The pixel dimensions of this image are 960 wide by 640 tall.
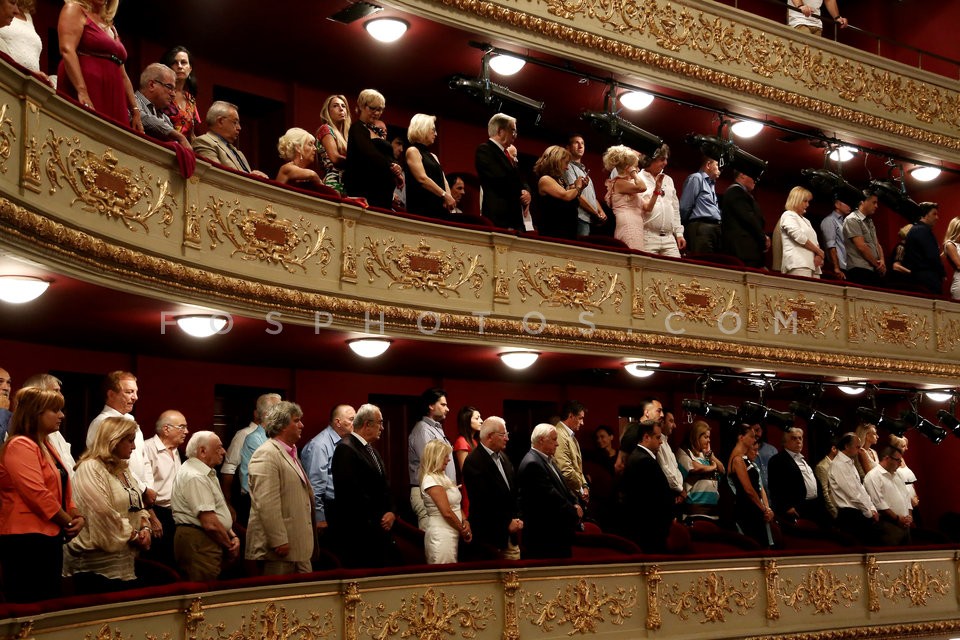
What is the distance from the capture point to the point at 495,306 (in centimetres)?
911

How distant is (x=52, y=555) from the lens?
16.2 feet

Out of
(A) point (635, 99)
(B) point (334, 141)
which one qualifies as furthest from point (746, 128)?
(B) point (334, 141)

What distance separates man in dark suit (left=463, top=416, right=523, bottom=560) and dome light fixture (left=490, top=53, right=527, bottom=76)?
3720 mm

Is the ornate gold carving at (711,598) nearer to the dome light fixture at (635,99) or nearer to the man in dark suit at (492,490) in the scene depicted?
the man in dark suit at (492,490)

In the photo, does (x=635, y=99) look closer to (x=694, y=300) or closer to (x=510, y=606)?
(x=694, y=300)

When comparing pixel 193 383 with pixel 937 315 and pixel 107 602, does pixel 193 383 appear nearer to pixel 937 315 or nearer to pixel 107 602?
pixel 107 602

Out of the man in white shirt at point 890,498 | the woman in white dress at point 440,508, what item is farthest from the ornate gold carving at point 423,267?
the man in white shirt at point 890,498

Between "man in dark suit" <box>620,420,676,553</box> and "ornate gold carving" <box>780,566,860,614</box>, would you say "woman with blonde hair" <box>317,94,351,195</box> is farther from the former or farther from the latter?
"ornate gold carving" <box>780,566,860,614</box>

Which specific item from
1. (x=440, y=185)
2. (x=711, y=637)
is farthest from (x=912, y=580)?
(x=440, y=185)

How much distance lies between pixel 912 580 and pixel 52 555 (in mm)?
8510

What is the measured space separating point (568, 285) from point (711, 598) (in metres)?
2.84

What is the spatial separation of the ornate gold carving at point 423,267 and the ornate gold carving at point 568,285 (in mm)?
448

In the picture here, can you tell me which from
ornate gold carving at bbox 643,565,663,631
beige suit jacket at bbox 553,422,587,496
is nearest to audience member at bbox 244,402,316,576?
beige suit jacket at bbox 553,422,587,496

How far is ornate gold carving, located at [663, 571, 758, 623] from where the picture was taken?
8.93m
